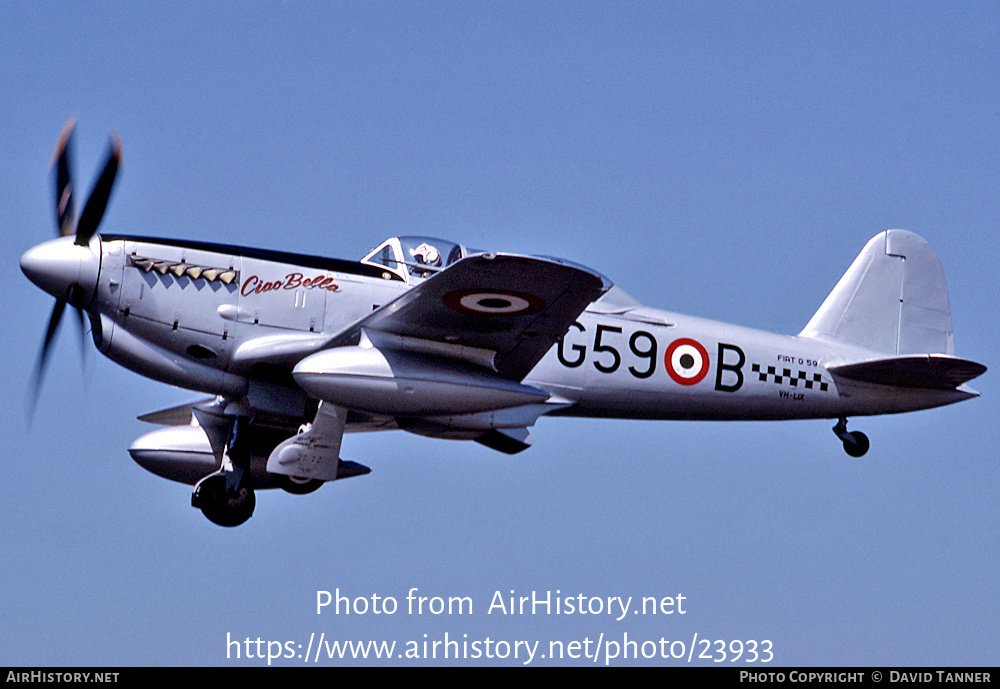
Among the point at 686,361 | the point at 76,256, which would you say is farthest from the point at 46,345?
the point at 686,361

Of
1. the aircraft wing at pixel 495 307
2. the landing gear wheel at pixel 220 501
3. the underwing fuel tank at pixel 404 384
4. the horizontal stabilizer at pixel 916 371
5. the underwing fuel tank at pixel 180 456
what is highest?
the aircraft wing at pixel 495 307

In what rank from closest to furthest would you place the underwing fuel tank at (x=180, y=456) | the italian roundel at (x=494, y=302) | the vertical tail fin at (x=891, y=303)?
the italian roundel at (x=494, y=302)
the underwing fuel tank at (x=180, y=456)
the vertical tail fin at (x=891, y=303)

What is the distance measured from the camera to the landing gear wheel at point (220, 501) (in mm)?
12984

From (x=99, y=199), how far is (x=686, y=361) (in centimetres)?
592

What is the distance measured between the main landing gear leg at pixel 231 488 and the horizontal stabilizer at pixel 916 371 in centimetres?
622

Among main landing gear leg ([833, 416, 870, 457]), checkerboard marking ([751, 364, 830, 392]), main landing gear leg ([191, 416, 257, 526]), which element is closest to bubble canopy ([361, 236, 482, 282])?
main landing gear leg ([191, 416, 257, 526])

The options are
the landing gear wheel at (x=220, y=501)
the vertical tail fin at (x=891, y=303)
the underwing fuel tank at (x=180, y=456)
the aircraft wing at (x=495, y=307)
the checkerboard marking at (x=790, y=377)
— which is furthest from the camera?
the vertical tail fin at (x=891, y=303)

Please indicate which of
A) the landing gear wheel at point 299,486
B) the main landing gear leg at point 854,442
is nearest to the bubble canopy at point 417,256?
the landing gear wheel at point 299,486

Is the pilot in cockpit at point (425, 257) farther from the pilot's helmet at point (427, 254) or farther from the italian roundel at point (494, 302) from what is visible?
the italian roundel at point (494, 302)

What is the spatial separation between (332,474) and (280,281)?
1892 millimetres

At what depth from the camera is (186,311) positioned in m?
11.8

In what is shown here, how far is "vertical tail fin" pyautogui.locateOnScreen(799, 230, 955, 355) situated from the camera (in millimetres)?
14938

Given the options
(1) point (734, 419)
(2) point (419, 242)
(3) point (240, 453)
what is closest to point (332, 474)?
(3) point (240, 453)
